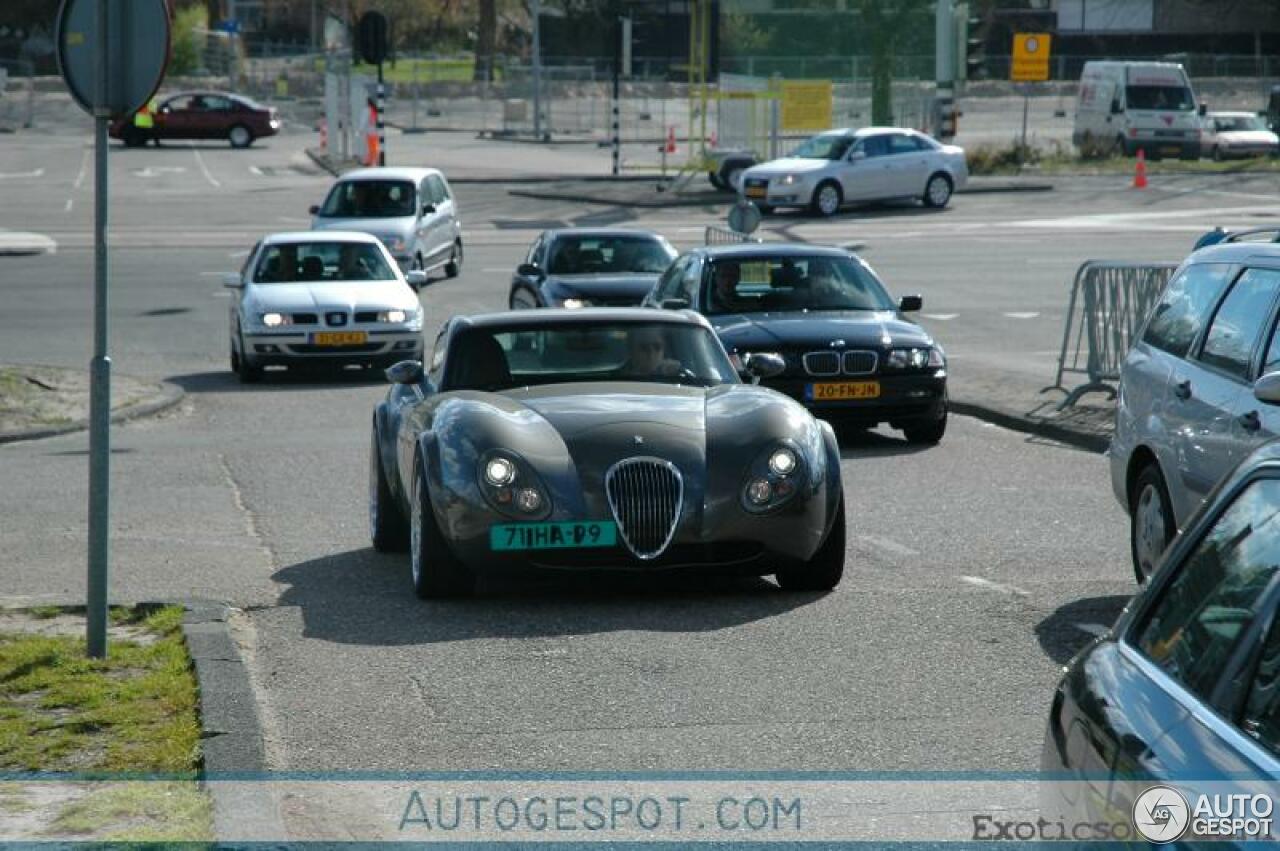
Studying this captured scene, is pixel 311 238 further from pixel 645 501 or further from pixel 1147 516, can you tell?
pixel 1147 516

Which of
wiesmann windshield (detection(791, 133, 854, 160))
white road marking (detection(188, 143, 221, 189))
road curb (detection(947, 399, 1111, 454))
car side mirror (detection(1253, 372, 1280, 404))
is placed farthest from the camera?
white road marking (detection(188, 143, 221, 189))

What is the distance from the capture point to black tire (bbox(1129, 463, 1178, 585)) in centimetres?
927

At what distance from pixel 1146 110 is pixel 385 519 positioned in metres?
50.2

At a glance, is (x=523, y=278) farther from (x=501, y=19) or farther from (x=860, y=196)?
(x=501, y=19)

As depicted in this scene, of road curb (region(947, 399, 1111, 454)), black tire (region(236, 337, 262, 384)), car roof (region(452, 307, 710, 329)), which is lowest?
black tire (region(236, 337, 262, 384))

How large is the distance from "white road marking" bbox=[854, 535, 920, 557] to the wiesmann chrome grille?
1979 millimetres

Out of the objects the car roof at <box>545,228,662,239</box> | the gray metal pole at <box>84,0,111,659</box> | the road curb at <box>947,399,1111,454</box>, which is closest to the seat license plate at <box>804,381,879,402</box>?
the road curb at <box>947,399,1111,454</box>

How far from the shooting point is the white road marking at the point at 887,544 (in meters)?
11.0

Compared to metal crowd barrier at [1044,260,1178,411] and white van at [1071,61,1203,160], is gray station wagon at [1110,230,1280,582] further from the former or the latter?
white van at [1071,61,1203,160]

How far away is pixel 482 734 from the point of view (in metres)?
7.11

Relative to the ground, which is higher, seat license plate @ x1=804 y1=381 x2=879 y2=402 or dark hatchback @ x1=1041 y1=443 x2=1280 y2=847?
dark hatchback @ x1=1041 y1=443 x2=1280 y2=847

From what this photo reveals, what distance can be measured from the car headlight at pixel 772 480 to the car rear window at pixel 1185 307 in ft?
5.79

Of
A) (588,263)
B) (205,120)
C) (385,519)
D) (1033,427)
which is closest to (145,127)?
(205,120)

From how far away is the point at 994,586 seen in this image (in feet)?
32.3
